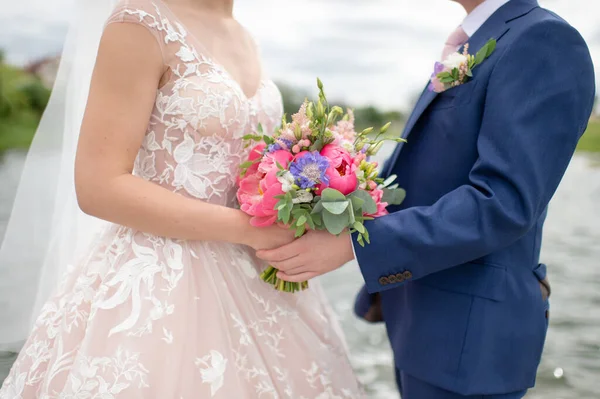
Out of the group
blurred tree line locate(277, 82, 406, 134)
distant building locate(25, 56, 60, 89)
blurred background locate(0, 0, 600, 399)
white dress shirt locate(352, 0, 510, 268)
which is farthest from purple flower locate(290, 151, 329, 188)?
distant building locate(25, 56, 60, 89)

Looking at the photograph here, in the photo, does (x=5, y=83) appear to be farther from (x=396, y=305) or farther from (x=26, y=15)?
(x=396, y=305)

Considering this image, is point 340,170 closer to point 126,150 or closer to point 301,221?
point 301,221

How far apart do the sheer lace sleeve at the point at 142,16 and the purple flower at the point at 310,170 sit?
382 mm

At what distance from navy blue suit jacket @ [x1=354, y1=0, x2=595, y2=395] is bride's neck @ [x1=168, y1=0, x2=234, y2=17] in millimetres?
584

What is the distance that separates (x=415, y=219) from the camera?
47.3 inches

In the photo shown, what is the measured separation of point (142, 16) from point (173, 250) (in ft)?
1.72

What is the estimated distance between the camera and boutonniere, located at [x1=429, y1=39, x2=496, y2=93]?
1237 mm

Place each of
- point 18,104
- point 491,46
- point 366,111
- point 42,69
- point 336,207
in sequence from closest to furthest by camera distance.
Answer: point 336,207 → point 491,46 → point 366,111 → point 42,69 → point 18,104

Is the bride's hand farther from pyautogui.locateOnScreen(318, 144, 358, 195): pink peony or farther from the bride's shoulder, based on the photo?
the bride's shoulder

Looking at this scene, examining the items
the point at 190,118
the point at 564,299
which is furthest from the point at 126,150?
the point at 564,299

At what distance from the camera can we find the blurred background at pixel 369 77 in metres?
2.79

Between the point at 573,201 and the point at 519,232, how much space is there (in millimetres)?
2914

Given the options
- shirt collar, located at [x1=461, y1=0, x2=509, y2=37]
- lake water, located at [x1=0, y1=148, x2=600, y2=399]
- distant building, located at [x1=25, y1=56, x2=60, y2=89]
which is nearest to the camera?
shirt collar, located at [x1=461, y1=0, x2=509, y2=37]

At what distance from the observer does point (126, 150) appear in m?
1.15
